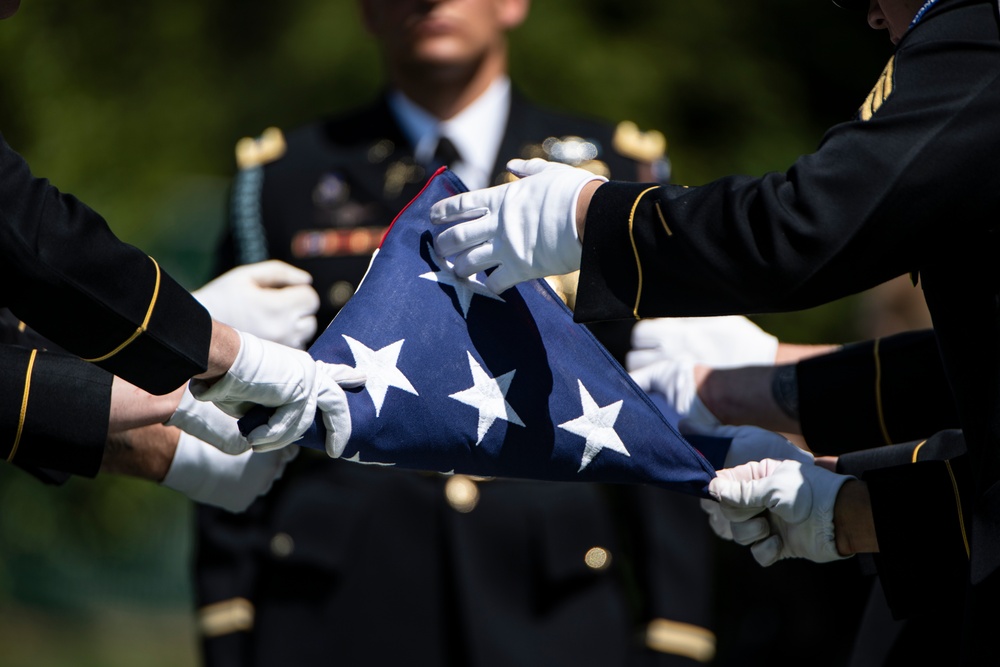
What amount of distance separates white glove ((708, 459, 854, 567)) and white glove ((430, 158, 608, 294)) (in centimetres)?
45

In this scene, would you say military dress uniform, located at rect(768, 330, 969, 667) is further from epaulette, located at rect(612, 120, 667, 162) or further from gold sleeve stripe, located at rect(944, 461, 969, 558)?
epaulette, located at rect(612, 120, 667, 162)

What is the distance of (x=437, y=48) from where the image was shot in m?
3.85

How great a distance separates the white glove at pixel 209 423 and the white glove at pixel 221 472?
0.27 m

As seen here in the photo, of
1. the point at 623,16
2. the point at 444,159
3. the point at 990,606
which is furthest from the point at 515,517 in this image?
the point at 623,16

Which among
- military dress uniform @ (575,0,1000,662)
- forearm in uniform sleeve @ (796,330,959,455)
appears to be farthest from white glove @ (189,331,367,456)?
forearm in uniform sleeve @ (796,330,959,455)

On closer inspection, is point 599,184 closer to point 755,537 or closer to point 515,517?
point 755,537

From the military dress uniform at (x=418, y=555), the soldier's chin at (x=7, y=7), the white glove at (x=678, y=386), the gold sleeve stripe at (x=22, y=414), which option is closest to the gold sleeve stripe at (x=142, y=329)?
the gold sleeve stripe at (x=22, y=414)

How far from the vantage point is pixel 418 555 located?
3736 millimetres

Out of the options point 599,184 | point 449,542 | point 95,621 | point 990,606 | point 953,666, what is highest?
point 599,184

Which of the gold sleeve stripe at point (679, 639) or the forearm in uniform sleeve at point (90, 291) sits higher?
the forearm in uniform sleeve at point (90, 291)

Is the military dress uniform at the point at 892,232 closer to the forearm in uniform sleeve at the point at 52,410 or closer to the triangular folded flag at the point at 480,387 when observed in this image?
the triangular folded flag at the point at 480,387

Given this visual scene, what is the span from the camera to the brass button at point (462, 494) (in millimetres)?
3719

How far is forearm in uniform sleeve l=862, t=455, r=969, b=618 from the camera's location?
2359 mm

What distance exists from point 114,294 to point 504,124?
184 cm
